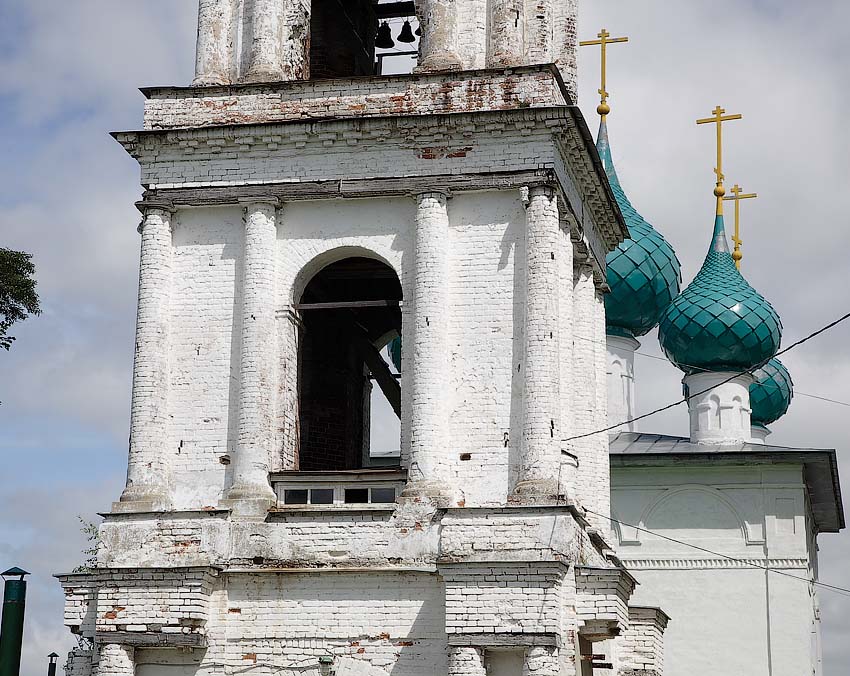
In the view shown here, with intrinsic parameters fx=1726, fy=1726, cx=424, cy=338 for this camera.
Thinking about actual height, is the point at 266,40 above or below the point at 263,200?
above

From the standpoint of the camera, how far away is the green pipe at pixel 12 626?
16031mm

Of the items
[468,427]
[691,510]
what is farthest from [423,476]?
Answer: [691,510]

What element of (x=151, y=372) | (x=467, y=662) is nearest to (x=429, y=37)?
(x=151, y=372)

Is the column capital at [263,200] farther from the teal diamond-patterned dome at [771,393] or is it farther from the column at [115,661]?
the teal diamond-patterned dome at [771,393]

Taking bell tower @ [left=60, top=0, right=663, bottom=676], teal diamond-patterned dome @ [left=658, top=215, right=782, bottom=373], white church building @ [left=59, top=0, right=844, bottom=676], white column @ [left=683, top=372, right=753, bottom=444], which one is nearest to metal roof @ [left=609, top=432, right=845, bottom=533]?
white column @ [left=683, top=372, right=753, bottom=444]

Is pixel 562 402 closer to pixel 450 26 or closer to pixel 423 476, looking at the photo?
pixel 423 476

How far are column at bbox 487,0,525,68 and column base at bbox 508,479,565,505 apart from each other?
3931mm

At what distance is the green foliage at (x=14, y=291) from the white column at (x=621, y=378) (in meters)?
12.5

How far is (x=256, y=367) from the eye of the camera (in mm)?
15125

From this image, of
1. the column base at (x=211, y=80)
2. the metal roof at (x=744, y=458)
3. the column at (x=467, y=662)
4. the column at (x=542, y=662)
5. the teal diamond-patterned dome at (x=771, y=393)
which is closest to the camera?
the column at (x=542, y=662)

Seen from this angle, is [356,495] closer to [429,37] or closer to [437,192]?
[437,192]

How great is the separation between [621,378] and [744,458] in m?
3.36

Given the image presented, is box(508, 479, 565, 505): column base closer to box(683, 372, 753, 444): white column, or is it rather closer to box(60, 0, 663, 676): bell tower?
box(60, 0, 663, 676): bell tower

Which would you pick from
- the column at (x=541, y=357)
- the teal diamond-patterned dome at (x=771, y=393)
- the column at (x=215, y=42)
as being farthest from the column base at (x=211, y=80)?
the teal diamond-patterned dome at (x=771, y=393)
